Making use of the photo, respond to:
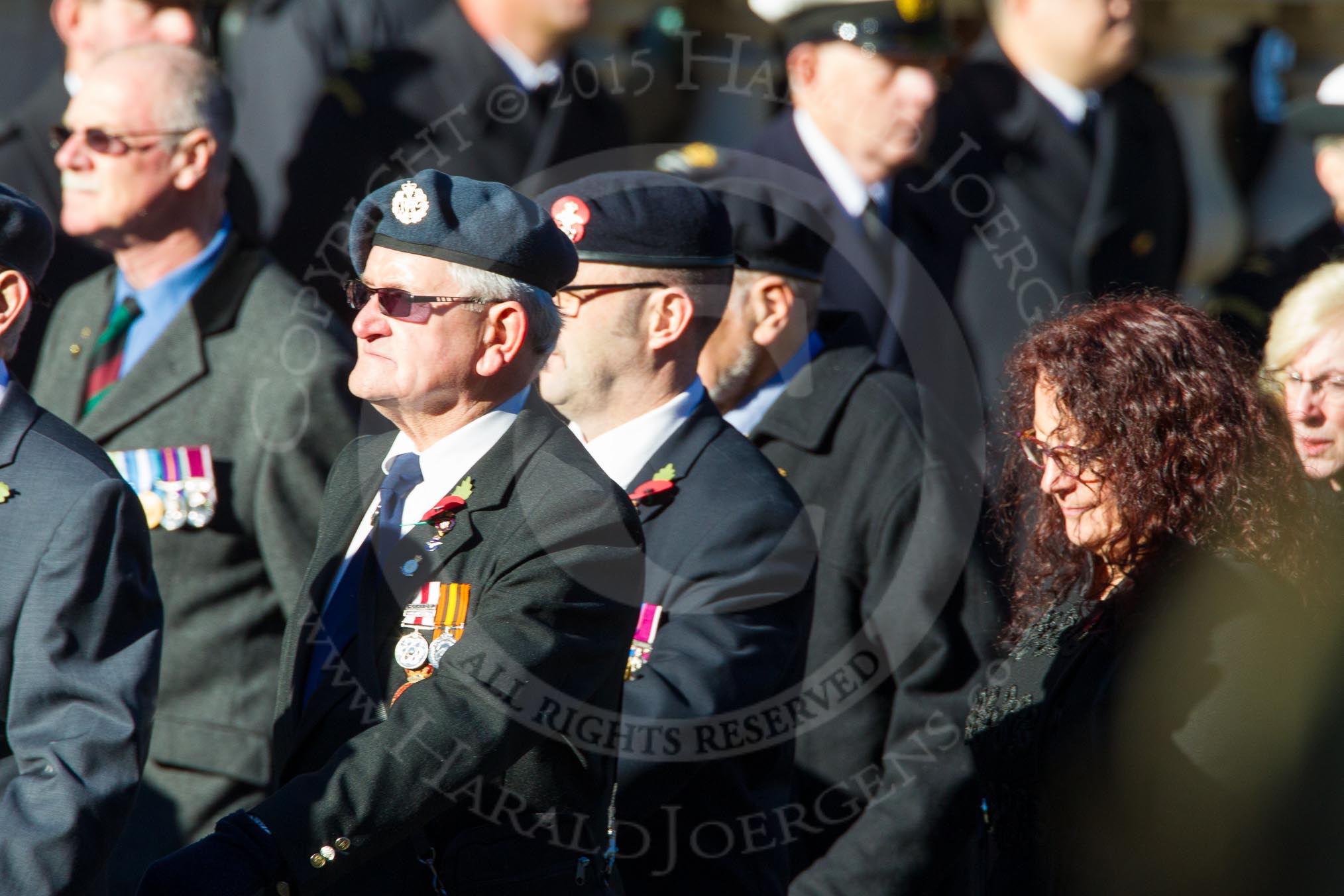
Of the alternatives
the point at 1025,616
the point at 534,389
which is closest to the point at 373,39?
the point at 534,389

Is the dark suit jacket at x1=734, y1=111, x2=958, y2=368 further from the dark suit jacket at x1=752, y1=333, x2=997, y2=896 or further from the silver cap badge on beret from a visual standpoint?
the silver cap badge on beret

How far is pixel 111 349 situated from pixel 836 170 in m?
2.16

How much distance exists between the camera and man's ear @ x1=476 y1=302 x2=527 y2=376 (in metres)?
2.61

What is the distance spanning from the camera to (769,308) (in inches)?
160

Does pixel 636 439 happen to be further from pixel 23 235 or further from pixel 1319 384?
pixel 1319 384

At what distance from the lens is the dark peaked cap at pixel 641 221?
336 centimetres

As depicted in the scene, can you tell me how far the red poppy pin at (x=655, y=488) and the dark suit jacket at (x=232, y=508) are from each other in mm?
1196

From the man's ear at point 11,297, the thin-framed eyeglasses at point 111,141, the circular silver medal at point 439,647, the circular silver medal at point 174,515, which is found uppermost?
the man's ear at point 11,297

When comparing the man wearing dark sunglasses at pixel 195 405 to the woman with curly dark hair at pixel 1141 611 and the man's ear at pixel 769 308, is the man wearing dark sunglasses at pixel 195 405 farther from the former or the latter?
the woman with curly dark hair at pixel 1141 611

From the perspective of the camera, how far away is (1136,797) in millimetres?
2457

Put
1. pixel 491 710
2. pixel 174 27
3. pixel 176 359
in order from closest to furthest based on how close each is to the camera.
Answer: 1. pixel 491 710
2. pixel 176 359
3. pixel 174 27

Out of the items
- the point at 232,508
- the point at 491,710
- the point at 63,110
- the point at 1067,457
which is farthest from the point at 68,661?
the point at 63,110

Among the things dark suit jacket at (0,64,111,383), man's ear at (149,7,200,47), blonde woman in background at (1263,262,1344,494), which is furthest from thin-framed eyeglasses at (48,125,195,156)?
blonde woman in background at (1263,262,1344,494)

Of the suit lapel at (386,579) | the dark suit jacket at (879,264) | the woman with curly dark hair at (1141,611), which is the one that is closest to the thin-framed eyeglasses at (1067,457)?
the woman with curly dark hair at (1141,611)
